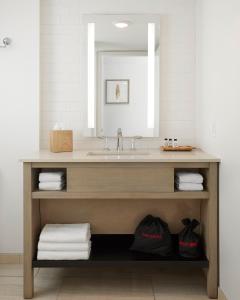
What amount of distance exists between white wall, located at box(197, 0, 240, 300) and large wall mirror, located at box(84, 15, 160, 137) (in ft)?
1.52

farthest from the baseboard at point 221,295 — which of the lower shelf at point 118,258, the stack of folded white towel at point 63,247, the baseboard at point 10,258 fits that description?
the baseboard at point 10,258

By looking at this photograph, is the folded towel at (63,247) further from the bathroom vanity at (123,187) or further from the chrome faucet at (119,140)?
the chrome faucet at (119,140)

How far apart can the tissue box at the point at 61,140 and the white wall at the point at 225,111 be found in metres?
1.00

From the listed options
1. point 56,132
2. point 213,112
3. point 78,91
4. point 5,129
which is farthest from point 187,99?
point 5,129

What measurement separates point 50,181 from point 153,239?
2.62 ft

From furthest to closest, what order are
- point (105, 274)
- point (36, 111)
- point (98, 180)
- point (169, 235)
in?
point (36, 111)
point (105, 274)
point (169, 235)
point (98, 180)

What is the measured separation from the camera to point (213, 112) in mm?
2879

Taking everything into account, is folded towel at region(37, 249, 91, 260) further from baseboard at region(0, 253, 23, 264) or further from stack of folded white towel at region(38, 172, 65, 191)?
baseboard at region(0, 253, 23, 264)

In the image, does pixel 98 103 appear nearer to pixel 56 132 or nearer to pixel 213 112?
pixel 56 132

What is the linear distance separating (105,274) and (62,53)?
1.74m

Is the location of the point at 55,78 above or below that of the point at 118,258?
above

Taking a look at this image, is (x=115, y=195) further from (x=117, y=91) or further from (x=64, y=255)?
(x=117, y=91)

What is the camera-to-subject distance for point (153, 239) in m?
2.94

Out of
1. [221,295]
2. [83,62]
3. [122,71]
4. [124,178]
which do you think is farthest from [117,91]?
[221,295]
